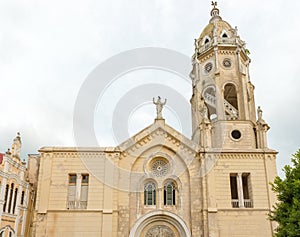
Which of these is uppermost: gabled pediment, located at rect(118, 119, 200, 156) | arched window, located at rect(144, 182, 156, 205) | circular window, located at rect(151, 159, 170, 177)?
gabled pediment, located at rect(118, 119, 200, 156)

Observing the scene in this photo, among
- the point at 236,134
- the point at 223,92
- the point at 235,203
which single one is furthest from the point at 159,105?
the point at 235,203

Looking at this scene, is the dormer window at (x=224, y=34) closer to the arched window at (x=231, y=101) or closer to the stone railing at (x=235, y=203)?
the arched window at (x=231, y=101)

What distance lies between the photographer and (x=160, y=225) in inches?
971

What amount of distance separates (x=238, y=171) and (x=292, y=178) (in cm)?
955

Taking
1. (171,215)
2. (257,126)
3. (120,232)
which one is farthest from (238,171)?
(120,232)

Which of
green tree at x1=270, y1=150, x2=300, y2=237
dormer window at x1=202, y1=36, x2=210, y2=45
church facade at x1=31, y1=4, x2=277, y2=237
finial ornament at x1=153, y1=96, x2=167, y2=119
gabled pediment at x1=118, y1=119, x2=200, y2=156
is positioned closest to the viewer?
green tree at x1=270, y1=150, x2=300, y2=237

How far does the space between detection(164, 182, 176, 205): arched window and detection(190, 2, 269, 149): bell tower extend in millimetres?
4382

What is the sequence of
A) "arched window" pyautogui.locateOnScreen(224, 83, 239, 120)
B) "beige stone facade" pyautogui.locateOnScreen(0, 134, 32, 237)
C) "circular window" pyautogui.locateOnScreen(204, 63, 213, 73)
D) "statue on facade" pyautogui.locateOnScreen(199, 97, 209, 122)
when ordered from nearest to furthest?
1. "beige stone facade" pyautogui.locateOnScreen(0, 134, 32, 237)
2. "statue on facade" pyautogui.locateOnScreen(199, 97, 209, 122)
3. "arched window" pyautogui.locateOnScreen(224, 83, 239, 120)
4. "circular window" pyautogui.locateOnScreen(204, 63, 213, 73)

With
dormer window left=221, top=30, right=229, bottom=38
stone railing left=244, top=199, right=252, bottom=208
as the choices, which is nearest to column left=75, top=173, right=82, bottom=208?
stone railing left=244, top=199, right=252, bottom=208

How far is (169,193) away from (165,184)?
31.4 inches

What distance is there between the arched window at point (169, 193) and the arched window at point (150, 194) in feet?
3.25

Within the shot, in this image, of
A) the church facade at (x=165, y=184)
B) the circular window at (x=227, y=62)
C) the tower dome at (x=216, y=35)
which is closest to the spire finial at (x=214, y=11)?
the tower dome at (x=216, y=35)

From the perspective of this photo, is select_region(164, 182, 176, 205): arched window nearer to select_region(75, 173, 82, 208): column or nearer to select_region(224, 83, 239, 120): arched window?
select_region(75, 173, 82, 208): column

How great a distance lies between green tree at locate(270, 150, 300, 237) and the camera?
47.9 feet
